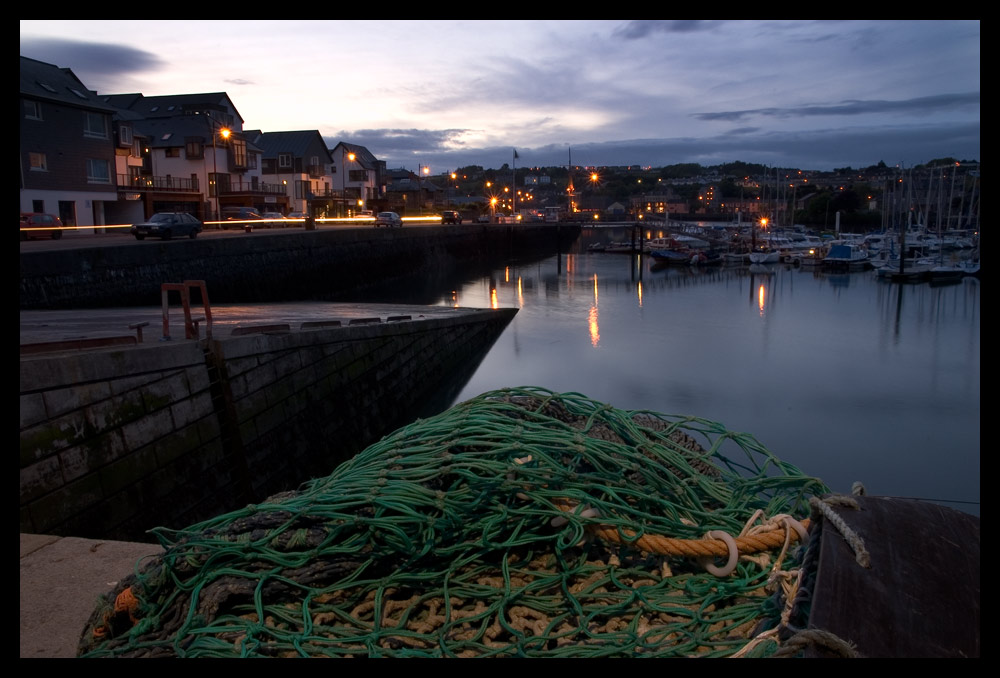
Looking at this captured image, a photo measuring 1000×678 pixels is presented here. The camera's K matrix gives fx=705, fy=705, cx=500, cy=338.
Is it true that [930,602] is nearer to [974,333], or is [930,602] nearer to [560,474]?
[560,474]

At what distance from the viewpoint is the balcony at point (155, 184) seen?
3391 centimetres

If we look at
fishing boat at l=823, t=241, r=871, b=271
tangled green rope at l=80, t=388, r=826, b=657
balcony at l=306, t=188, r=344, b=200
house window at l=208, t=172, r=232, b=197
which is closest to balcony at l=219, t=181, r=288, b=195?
house window at l=208, t=172, r=232, b=197

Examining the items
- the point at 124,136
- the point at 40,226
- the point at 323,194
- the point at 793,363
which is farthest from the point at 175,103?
the point at 793,363

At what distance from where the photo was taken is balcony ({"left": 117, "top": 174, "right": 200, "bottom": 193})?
33906mm

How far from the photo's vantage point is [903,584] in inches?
83.2

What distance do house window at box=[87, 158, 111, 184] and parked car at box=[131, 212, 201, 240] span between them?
10963mm

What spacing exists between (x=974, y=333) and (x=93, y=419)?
27.6 m

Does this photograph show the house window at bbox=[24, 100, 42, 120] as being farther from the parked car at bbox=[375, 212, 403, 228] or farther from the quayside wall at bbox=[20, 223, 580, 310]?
the parked car at bbox=[375, 212, 403, 228]

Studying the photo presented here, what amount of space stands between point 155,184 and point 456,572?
3999cm

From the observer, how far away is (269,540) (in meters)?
2.78

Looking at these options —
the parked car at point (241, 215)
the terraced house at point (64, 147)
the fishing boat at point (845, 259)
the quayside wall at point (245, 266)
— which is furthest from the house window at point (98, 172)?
the fishing boat at point (845, 259)
